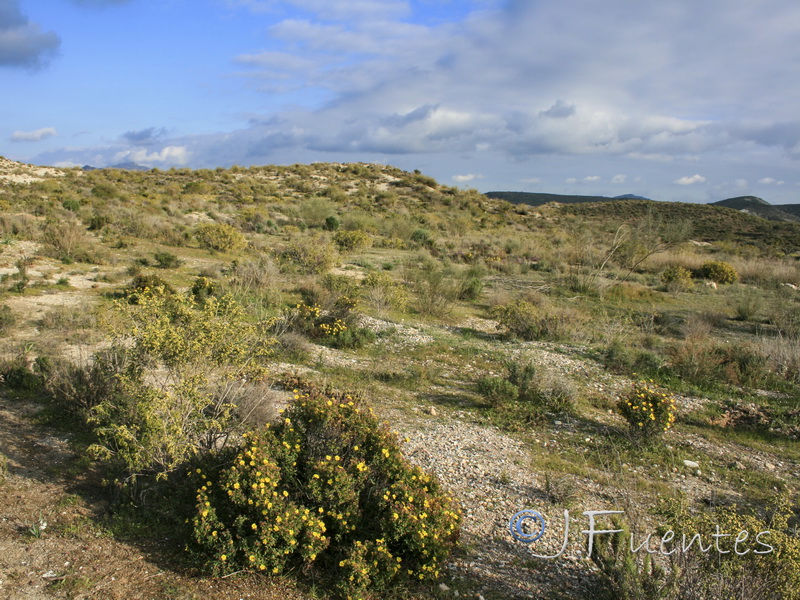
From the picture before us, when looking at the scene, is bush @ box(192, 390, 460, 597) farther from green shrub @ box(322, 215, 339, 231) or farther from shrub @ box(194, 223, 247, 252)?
green shrub @ box(322, 215, 339, 231)

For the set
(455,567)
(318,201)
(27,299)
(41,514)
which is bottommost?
(455,567)

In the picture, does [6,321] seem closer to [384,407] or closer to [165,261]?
[165,261]

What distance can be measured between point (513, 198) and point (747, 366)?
68.9m

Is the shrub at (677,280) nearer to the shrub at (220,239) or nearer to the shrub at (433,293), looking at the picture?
the shrub at (433,293)

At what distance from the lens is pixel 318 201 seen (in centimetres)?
3177

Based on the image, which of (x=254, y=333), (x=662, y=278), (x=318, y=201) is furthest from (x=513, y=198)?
(x=254, y=333)

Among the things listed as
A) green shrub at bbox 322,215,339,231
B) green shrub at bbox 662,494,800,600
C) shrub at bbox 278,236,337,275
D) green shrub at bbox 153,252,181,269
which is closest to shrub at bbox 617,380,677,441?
green shrub at bbox 662,494,800,600

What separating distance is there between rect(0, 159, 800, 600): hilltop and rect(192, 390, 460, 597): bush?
0.04m

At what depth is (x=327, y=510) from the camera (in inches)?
157

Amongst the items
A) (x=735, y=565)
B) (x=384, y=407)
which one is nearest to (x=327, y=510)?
(x=735, y=565)

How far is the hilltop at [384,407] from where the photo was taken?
3.81m

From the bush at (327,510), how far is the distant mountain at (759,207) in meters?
62.9

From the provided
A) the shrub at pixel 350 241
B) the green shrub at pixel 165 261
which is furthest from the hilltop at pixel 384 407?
the shrub at pixel 350 241

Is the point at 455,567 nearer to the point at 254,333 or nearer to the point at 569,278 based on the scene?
the point at 254,333
